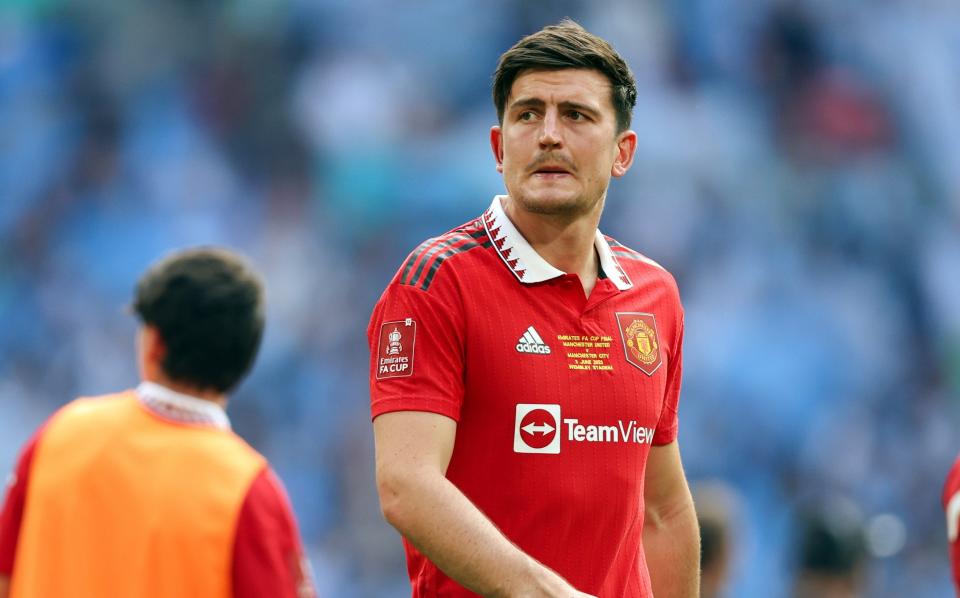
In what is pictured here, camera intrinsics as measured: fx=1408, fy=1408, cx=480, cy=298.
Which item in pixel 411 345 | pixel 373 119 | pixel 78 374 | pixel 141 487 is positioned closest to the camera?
pixel 141 487

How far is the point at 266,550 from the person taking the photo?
279 cm

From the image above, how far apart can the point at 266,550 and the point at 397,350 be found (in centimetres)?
61

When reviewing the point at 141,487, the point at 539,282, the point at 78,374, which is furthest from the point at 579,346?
the point at 78,374

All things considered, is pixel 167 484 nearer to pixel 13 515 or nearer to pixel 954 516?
pixel 13 515

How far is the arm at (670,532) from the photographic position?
3729 millimetres

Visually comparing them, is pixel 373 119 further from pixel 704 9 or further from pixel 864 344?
pixel 864 344

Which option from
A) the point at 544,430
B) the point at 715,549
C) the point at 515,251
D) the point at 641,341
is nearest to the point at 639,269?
the point at 641,341

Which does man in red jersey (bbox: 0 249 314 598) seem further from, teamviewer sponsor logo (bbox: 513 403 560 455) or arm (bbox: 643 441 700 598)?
arm (bbox: 643 441 700 598)

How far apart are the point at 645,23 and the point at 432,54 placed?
174 cm

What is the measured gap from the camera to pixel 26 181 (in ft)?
36.1

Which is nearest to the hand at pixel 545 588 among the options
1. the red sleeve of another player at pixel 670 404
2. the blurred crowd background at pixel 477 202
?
the red sleeve of another player at pixel 670 404

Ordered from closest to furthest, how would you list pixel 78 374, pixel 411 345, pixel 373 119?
pixel 411 345, pixel 78 374, pixel 373 119

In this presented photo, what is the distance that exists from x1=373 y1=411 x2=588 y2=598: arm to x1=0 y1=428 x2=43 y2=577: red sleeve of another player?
0.74 m

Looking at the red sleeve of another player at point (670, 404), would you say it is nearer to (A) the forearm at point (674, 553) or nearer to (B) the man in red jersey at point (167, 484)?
(A) the forearm at point (674, 553)
